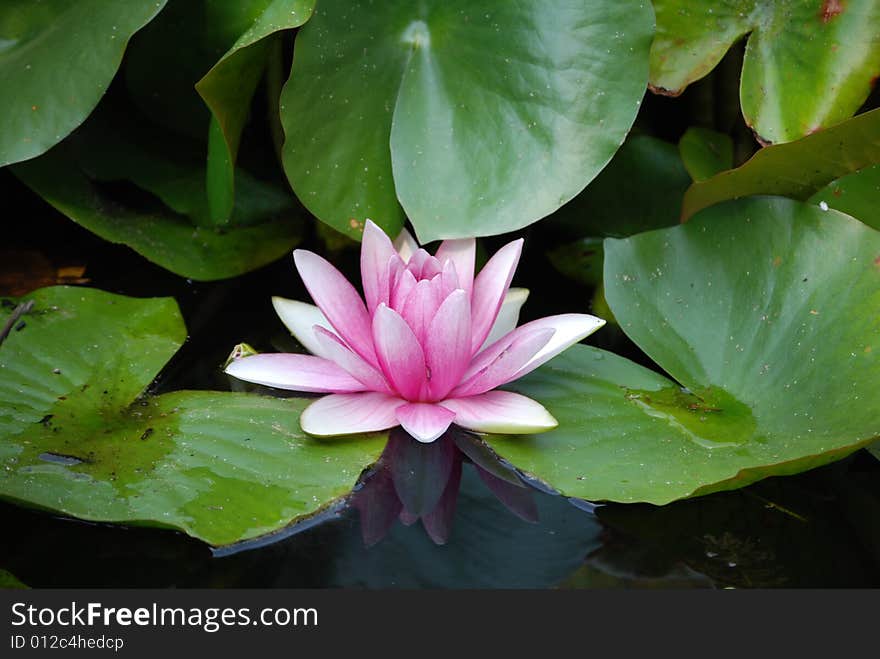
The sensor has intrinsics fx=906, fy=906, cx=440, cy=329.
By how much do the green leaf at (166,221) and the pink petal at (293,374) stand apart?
417 millimetres

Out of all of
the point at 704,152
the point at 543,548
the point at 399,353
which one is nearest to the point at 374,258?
the point at 399,353

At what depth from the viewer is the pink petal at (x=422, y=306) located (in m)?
1.06

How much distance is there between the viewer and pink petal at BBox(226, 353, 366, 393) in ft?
3.63

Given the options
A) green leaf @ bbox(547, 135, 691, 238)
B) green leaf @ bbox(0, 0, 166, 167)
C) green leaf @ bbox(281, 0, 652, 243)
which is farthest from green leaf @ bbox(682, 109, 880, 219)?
green leaf @ bbox(0, 0, 166, 167)

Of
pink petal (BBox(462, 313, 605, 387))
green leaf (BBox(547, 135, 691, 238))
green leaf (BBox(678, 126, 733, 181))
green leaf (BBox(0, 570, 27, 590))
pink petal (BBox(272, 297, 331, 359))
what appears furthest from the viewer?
green leaf (BBox(547, 135, 691, 238))

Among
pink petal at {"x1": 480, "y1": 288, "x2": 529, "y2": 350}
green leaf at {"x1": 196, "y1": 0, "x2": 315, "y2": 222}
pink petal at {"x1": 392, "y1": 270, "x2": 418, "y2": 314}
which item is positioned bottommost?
pink petal at {"x1": 392, "y1": 270, "x2": 418, "y2": 314}

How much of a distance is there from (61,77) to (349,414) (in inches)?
26.9

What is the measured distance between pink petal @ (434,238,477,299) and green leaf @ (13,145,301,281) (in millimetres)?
452

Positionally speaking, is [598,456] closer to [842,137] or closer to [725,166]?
[842,137]

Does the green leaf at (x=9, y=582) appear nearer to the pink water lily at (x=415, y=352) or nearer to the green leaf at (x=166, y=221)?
the pink water lily at (x=415, y=352)

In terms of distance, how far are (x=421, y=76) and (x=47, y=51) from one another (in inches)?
21.8

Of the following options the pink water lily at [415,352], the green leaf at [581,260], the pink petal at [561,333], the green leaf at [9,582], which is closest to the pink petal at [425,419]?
the pink water lily at [415,352]

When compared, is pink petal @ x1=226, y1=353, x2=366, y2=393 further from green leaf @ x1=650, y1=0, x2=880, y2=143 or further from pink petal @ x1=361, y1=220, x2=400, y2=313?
green leaf @ x1=650, y1=0, x2=880, y2=143

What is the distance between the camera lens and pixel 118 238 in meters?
1.49
